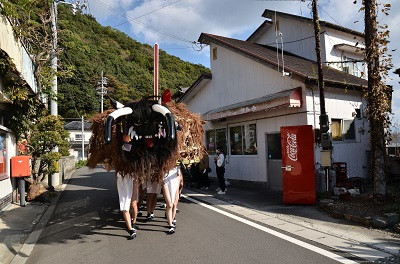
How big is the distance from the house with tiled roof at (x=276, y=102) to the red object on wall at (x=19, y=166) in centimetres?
772

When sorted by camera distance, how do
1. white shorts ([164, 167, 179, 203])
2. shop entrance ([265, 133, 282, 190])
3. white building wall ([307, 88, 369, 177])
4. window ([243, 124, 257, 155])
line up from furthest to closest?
window ([243, 124, 257, 155]) → shop entrance ([265, 133, 282, 190]) → white building wall ([307, 88, 369, 177]) → white shorts ([164, 167, 179, 203])

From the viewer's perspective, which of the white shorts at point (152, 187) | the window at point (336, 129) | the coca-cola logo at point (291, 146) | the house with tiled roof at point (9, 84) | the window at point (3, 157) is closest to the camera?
the white shorts at point (152, 187)

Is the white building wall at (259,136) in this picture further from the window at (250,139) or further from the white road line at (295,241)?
the white road line at (295,241)

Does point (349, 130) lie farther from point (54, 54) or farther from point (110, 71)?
point (110, 71)

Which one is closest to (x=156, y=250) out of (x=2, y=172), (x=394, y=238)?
(x=394, y=238)

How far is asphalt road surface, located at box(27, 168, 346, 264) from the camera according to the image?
5.18 m

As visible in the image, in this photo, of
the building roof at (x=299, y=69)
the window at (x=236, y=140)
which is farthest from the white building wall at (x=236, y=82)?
the window at (x=236, y=140)

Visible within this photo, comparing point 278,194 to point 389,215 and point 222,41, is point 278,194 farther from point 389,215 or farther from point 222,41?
point 222,41

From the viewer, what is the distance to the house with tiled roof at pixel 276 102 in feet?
37.2

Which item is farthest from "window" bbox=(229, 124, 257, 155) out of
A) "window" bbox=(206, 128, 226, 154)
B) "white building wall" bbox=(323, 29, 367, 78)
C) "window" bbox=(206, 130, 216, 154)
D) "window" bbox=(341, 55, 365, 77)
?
"window" bbox=(341, 55, 365, 77)

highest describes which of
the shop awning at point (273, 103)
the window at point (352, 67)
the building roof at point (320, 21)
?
the building roof at point (320, 21)

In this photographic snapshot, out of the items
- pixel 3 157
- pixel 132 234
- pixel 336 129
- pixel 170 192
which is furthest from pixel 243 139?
pixel 3 157

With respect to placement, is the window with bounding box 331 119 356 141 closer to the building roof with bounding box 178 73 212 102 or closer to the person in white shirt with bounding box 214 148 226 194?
the person in white shirt with bounding box 214 148 226 194

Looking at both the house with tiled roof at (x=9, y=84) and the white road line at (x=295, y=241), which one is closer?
the white road line at (x=295, y=241)
